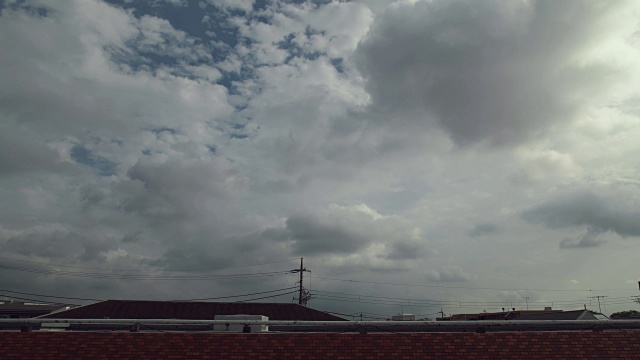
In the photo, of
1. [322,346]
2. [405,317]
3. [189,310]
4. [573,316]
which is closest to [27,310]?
[189,310]

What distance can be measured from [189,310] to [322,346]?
29.8 meters

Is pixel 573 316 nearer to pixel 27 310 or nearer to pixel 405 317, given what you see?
pixel 405 317

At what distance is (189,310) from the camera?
39281 millimetres

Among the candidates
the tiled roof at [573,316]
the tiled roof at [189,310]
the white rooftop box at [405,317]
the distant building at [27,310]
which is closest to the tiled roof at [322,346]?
the white rooftop box at [405,317]

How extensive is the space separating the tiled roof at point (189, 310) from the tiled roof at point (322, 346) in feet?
82.7

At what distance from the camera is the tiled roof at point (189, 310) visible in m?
37.3

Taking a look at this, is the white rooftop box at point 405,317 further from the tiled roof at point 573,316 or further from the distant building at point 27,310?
the distant building at point 27,310

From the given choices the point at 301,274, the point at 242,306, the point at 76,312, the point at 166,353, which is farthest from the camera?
the point at 301,274

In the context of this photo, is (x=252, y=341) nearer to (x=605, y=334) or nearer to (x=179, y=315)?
(x=605, y=334)

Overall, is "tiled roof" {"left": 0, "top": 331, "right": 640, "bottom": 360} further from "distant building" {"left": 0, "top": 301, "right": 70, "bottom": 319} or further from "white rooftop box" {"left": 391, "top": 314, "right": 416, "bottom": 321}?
"distant building" {"left": 0, "top": 301, "right": 70, "bottom": 319}

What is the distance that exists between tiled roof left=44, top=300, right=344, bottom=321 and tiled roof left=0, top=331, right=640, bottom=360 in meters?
25.2

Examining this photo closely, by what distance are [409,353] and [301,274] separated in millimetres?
59529

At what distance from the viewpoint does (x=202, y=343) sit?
12375mm

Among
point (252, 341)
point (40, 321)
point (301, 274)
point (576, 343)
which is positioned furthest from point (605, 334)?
point (301, 274)
